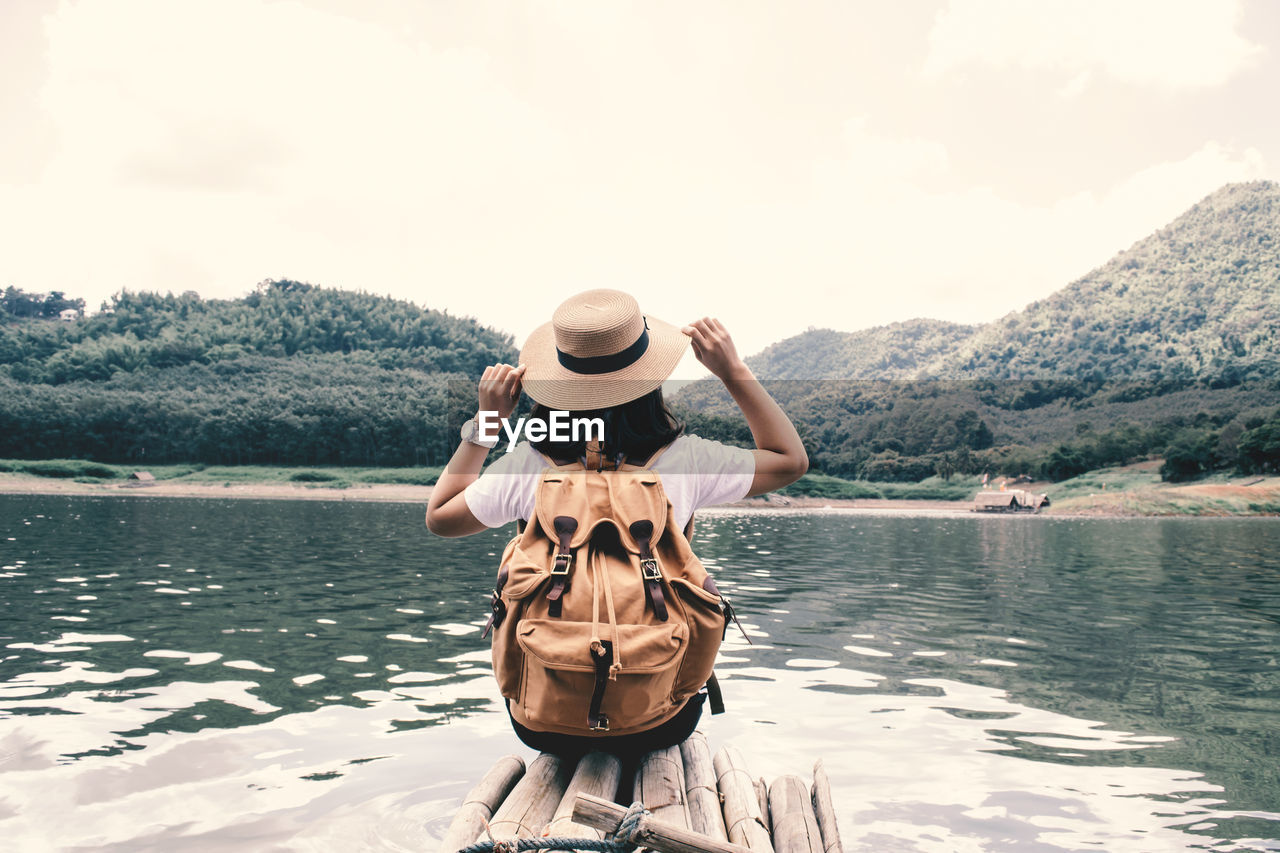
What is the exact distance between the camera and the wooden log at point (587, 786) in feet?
7.98

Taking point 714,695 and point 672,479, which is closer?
point 672,479

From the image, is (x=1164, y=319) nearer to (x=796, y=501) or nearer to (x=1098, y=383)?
(x=1098, y=383)

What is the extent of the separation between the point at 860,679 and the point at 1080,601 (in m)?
9.36

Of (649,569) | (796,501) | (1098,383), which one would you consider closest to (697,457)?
(649,569)

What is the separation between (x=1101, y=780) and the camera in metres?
6.21

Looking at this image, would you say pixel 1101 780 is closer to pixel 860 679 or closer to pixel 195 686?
pixel 860 679

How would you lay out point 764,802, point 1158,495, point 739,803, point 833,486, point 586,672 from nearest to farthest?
point 586,672
point 739,803
point 764,802
point 1158,495
point 833,486

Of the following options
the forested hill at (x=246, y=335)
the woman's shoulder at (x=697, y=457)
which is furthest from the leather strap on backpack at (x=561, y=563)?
the forested hill at (x=246, y=335)

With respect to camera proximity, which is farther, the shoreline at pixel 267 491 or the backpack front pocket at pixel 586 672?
the shoreline at pixel 267 491

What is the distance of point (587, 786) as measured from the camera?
266 cm

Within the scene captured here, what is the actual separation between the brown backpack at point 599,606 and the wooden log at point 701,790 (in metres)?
0.40

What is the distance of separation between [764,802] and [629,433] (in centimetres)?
150

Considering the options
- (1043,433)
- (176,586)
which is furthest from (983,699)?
(1043,433)

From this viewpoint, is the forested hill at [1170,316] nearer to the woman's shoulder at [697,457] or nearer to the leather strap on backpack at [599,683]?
the woman's shoulder at [697,457]
